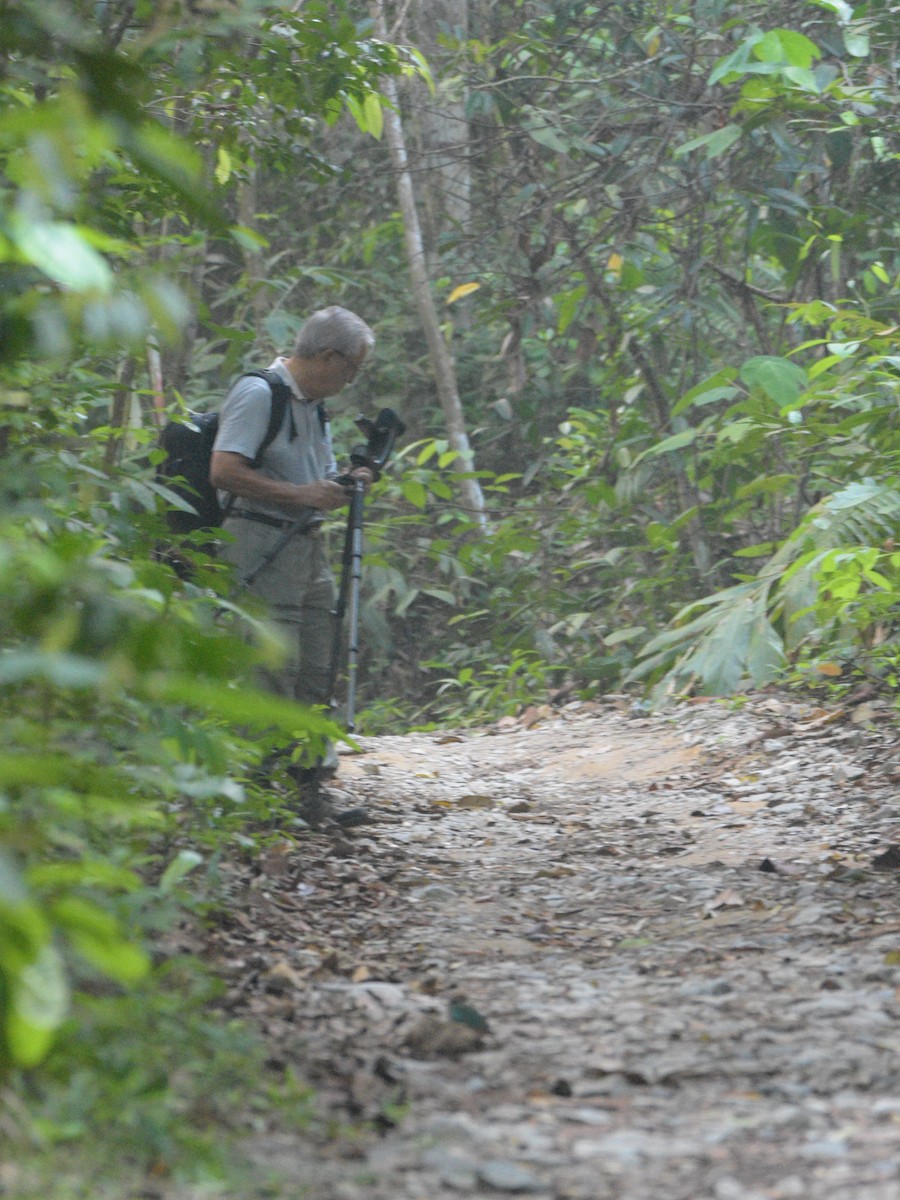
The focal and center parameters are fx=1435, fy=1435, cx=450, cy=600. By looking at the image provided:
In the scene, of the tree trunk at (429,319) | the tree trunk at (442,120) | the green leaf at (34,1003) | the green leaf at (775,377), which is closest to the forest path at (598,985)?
the green leaf at (34,1003)

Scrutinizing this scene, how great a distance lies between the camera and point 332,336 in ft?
16.1

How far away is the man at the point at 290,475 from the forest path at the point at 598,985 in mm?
814

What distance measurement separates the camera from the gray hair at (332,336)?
16.1ft

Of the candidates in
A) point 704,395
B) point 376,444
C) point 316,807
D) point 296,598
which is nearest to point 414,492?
point 704,395

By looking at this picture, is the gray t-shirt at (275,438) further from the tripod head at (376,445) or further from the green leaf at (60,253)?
the green leaf at (60,253)

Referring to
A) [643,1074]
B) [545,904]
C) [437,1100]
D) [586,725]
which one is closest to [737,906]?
[545,904]

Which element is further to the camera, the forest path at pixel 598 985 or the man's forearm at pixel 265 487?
the man's forearm at pixel 265 487

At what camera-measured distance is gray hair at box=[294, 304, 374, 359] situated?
490 cm

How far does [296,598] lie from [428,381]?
23.0ft

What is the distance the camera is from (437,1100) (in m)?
2.33

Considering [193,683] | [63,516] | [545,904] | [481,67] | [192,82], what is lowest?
[545,904]

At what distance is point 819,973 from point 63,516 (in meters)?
1.89

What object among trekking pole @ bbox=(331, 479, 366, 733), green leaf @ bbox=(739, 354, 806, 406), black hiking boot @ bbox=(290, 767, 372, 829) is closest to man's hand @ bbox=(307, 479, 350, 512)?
trekking pole @ bbox=(331, 479, 366, 733)

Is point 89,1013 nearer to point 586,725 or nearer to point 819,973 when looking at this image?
point 819,973
